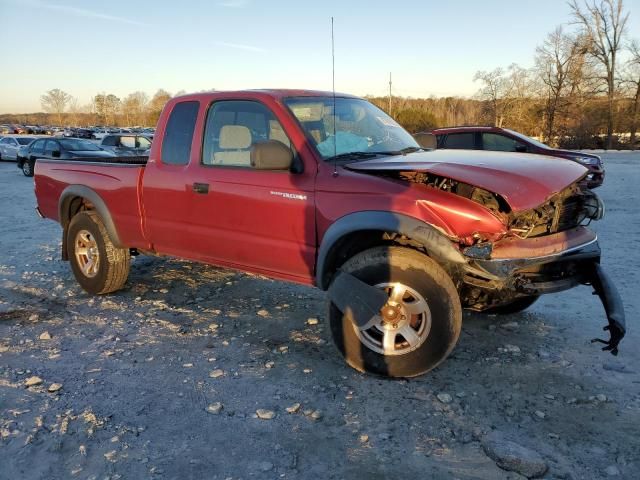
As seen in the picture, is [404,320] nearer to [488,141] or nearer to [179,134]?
[179,134]

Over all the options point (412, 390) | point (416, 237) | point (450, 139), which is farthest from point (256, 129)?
point (450, 139)

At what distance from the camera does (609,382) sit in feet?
11.7

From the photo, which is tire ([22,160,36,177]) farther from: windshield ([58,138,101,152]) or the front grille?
the front grille

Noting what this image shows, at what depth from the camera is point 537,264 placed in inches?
133

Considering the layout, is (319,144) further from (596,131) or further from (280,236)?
(596,131)

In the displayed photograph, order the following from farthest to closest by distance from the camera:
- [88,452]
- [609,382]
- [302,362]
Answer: [302,362] → [609,382] → [88,452]

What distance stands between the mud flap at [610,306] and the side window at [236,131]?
98.1 inches

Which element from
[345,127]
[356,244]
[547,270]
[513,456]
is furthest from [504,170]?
[513,456]

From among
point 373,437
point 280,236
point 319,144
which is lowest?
point 373,437

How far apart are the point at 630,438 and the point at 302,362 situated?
2.12 metres

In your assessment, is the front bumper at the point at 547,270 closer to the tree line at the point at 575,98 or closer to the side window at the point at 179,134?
the side window at the point at 179,134

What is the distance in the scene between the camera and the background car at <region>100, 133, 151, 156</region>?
20234 millimetres

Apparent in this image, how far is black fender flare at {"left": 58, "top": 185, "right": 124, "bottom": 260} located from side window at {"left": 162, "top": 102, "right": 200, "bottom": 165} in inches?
39.0

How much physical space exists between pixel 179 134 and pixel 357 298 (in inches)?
94.0
